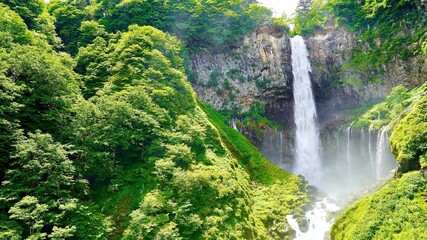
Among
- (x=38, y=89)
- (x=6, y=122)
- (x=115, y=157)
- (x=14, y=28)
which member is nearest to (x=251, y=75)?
(x=115, y=157)

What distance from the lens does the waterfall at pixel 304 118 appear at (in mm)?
41219

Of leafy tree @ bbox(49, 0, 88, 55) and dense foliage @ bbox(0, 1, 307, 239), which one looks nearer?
dense foliage @ bbox(0, 1, 307, 239)

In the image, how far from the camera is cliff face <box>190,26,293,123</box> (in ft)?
143

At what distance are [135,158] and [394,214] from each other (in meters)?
15.9

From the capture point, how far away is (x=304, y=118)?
43625mm

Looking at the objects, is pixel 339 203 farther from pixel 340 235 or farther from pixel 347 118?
pixel 347 118

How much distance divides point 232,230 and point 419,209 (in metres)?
10.3

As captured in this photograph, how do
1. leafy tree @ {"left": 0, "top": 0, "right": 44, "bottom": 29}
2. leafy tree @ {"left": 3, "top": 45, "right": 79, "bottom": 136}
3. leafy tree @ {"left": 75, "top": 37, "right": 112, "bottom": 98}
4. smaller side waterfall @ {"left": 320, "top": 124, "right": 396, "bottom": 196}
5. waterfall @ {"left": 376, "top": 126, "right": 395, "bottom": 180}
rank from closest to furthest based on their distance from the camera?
leafy tree @ {"left": 3, "top": 45, "right": 79, "bottom": 136}
leafy tree @ {"left": 75, "top": 37, "right": 112, "bottom": 98}
waterfall @ {"left": 376, "top": 126, "right": 395, "bottom": 180}
leafy tree @ {"left": 0, "top": 0, "right": 44, "bottom": 29}
smaller side waterfall @ {"left": 320, "top": 124, "right": 396, "bottom": 196}

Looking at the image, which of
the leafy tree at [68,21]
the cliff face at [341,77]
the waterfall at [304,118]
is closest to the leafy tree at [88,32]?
the leafy tree at [68,21]

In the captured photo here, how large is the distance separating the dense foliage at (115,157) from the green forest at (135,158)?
73 millimetres

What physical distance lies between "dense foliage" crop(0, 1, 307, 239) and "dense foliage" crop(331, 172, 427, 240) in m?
6.29

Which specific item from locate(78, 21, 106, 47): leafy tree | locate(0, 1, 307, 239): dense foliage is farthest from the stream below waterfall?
locate(78, 21, 106, 47): leafy tree

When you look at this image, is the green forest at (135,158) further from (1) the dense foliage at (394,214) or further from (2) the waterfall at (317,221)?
(2) the waterfall at (317,221)

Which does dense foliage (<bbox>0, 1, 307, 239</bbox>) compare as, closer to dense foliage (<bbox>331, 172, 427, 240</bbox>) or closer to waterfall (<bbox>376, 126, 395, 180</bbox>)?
dense foliage (<bbox>331, 172, 427, 240</bbox>)
